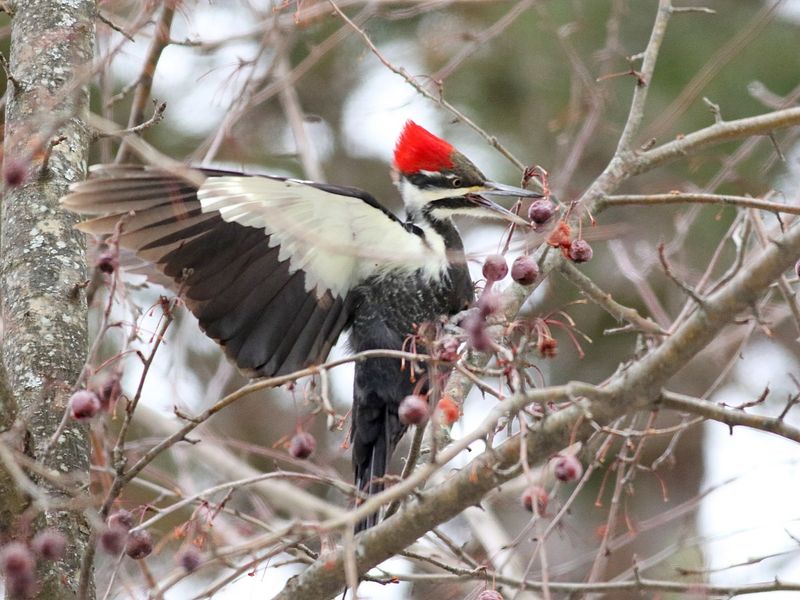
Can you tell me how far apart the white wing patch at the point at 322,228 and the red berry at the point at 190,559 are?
1.12 metres

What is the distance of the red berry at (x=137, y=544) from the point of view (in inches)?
80.1

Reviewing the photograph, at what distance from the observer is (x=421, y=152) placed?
3.64 m

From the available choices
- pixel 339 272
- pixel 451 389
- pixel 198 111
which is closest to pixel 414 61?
pixel 198 111

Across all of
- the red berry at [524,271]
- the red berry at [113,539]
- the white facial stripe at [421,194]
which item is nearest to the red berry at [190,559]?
the red berry at [113,539]

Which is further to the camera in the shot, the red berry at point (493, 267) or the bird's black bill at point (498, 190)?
the bird's black bill at point (498, 190)

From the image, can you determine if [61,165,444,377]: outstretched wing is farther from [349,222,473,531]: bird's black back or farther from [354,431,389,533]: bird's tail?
[354,431,389,533]: bird's tail

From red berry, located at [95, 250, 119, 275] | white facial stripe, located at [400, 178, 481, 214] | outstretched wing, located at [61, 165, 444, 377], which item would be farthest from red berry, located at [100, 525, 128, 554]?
white facial stripe, located at [400, 178, 481, 214]

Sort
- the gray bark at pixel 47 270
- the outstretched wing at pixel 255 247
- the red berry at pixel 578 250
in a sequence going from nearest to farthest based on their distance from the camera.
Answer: the gray bark at pixel 47 270 → the red berry at pixel 578 250 → the outstretched wing at pixel 255 247

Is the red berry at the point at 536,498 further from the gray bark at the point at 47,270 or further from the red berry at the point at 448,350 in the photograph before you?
the gray bark at the point at 47,270

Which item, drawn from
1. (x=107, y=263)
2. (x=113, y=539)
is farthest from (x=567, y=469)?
(x=107, y=263)

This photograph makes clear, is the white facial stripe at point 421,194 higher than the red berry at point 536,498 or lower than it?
higher

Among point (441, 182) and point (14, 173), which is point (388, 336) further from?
point (14, 173)

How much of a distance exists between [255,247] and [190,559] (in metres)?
1.59

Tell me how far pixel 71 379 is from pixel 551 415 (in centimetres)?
120
